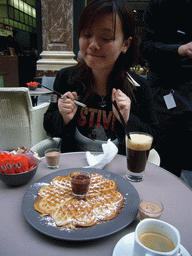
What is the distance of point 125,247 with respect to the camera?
0.59 m

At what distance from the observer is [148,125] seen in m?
1.55

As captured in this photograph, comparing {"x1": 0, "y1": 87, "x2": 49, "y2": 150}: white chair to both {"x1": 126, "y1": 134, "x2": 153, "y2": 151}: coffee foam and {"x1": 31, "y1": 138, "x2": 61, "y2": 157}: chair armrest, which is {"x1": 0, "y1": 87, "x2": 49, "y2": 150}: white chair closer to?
{"x1": 31, "y1": 138, "x2": 61, "y2": 157}: chair armrest

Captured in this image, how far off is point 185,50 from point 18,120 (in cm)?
185

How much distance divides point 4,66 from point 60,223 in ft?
28.6

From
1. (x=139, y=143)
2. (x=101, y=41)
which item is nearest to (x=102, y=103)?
(x=101, y=41)

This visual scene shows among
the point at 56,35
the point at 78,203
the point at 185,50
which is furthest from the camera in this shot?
the point at 56,35

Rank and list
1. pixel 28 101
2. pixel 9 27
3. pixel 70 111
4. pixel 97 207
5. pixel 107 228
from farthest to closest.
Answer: pixel 9 27
pixel 28 101
pixel 70 111
pixel 97 207
pixel 107 228

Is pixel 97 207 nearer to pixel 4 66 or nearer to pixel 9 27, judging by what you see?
pixel 4 66

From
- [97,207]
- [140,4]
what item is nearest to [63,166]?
[97,207]

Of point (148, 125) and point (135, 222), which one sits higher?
point (148, 125)

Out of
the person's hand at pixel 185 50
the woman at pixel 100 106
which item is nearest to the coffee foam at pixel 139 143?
the woman at pixel 100 106

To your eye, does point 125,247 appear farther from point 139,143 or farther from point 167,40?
point 167,40

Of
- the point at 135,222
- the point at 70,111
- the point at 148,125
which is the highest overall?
the point at 70,111

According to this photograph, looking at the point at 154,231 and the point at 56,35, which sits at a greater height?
the point at 56,35
